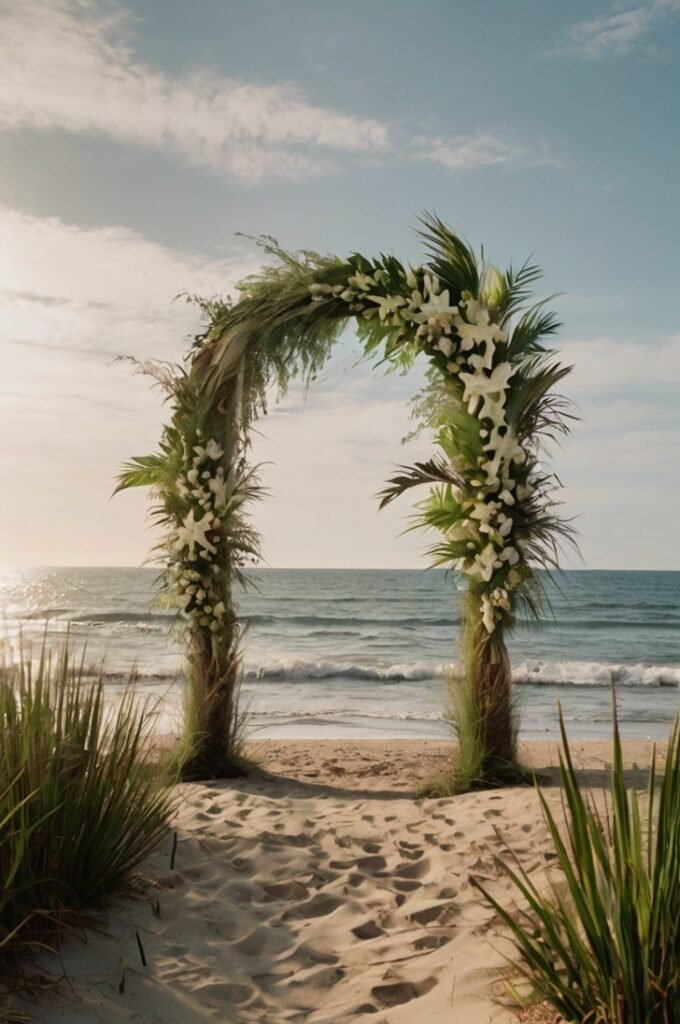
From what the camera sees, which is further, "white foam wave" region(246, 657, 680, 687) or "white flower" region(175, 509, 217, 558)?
"white foam wave" region(246, 657, 680, 687)

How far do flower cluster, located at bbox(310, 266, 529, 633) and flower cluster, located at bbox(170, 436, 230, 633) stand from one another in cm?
155

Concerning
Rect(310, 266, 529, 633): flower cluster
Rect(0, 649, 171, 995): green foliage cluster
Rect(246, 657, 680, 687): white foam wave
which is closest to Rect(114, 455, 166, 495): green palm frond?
Rect(310, 266, 529, 633): flower cluster

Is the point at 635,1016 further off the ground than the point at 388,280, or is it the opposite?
the point at 388,280

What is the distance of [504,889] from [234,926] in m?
1.14

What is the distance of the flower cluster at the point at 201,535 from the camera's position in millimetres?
6684

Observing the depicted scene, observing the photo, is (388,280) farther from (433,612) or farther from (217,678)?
(433,612)

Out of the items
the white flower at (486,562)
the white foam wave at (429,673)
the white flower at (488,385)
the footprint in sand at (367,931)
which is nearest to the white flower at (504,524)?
the white flower at (486,562)

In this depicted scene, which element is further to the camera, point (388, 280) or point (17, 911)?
point (388, 280)

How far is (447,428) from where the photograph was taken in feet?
20.8

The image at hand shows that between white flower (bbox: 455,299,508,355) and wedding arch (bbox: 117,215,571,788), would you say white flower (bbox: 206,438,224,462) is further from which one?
white flower (bbox: 455,299,508,355)

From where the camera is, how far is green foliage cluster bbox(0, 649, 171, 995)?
10.2 ft

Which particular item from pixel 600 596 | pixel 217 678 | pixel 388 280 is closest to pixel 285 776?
pixel 217 678

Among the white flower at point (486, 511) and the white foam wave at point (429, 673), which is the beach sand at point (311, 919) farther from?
the white foam wave at point (429, 673)

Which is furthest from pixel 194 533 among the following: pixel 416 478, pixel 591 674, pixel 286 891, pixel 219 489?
pixel 591 674
